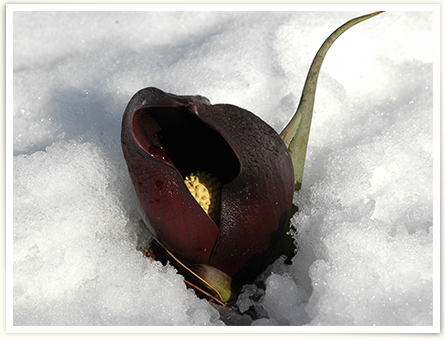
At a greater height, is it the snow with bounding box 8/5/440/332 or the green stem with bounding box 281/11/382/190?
the green stem with bounding box 281/11/382/190

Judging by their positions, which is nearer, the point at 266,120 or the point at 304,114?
the point at 304,114

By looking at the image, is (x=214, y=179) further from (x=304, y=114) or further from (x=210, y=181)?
(x=304, y=114)

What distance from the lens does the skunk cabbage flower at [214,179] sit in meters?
0.65

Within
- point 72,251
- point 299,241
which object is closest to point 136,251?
point 72,251

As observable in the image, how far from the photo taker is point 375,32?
48.7 inches

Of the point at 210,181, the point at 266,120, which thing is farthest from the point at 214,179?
the point at 266,120

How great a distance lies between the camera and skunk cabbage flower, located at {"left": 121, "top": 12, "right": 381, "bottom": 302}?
652 millimetres

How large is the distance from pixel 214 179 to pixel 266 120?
31cm

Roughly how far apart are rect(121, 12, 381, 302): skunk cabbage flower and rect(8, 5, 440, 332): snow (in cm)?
5

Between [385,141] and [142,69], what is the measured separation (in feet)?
1.86

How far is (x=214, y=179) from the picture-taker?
744mm

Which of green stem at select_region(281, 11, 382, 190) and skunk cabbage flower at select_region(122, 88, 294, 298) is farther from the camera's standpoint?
green stem at select_region(281, 11, 382, 190)

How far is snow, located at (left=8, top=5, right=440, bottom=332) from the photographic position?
713 mm

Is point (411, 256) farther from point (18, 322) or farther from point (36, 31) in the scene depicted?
point (36, 31)
